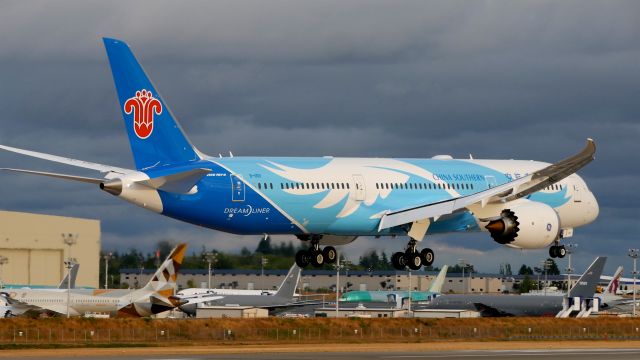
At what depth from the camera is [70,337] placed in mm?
71625

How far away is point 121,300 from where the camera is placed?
91.5 meters

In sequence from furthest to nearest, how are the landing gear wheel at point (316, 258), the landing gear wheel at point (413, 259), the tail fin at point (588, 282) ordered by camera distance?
the tail fin at point (588, 282) < the landing gear wheel at point (413, 259) < the landing gear wheel at point (316, 258)

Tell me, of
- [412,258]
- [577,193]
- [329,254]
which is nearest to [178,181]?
[329,254]

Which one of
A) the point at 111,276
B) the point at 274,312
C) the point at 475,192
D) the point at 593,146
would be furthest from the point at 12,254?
the point at 593,146

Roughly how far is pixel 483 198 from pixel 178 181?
1550 centimetres

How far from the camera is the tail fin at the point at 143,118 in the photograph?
55.4 m

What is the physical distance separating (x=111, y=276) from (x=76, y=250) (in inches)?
499

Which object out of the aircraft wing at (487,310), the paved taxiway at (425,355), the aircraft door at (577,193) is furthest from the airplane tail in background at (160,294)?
the paved taxiway at (425,355)

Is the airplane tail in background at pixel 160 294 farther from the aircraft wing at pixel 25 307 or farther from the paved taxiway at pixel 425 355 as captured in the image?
the paved taxiway at pixel 425 355

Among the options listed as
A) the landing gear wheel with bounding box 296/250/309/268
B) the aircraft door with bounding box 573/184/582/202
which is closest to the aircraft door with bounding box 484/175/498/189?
the aircraft door with bounding box 573/184/582/202

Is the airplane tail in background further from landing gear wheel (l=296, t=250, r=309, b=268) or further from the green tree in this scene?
the green tree

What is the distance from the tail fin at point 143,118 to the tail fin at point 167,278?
34344 mm

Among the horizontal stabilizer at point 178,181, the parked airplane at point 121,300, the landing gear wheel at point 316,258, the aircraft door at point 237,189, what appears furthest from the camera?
the parked airplane at point 121,300

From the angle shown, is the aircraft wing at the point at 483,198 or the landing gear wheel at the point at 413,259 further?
the landing gear wheel at the point at 413,259
